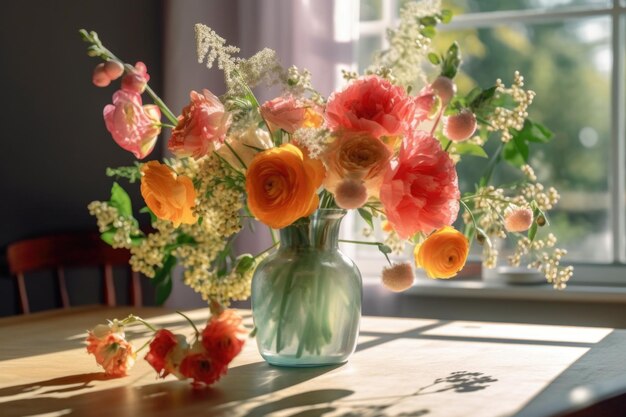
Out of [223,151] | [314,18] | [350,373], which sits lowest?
[350,373]

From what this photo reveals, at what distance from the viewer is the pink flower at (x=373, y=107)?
47.8 inches

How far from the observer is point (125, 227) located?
4.91 feet

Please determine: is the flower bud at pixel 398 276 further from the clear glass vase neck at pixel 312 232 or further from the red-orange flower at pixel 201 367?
the red-orange flower at pixel 201 367

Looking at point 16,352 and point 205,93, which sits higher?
point 205,93

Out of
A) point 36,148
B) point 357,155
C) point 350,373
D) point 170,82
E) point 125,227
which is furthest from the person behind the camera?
point 170,82

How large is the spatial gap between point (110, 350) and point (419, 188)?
470mm

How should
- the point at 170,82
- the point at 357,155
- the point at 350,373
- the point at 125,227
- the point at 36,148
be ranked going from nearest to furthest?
the point at 357,155
the point at 350,373
the point at 125,227
the point at 36,148
the point at 170,82

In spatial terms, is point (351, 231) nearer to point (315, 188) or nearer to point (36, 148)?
point (36, 148)

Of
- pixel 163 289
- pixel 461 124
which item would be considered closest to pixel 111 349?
pixel 163 289

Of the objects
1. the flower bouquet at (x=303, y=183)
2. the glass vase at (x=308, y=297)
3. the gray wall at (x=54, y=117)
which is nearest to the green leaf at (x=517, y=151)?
the flower bouquet at (x=303, y=183)

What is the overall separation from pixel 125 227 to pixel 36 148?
1.43 meters

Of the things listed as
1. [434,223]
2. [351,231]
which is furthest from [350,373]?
[351,231]

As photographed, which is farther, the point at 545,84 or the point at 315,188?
the point at 545,84

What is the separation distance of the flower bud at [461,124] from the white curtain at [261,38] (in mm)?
1562
